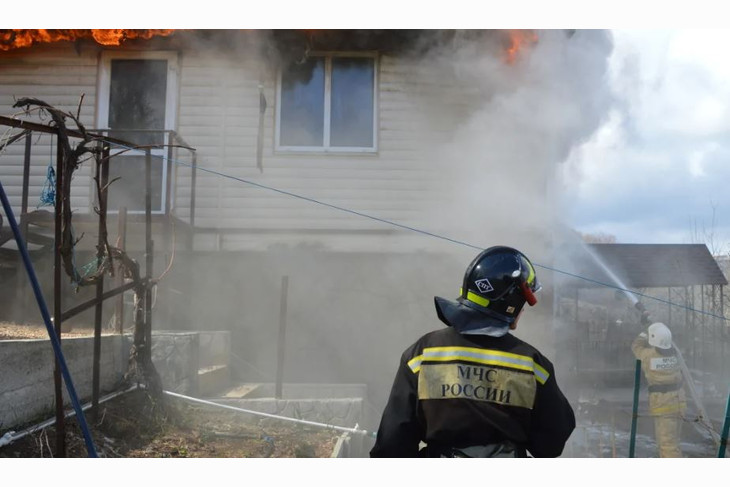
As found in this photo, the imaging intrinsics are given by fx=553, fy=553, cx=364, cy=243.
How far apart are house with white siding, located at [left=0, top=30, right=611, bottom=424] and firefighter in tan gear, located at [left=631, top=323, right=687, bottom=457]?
1694 mm

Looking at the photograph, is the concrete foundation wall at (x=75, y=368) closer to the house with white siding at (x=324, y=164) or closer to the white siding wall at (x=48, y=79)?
the house with white siding at (x=324, y=164)

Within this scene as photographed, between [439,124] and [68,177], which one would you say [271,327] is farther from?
[68,177]

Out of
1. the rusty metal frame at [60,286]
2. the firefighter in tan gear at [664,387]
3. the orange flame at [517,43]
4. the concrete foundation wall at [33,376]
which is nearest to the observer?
the rusty metal frame at [60,286]

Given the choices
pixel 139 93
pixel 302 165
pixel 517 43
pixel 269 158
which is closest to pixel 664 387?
pixel 517 43

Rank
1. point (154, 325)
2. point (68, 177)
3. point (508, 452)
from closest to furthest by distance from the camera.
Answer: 1. point (508, 452)
2. point (68, 177)
3. point (154, 325)

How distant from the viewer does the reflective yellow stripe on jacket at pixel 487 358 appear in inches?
87.7

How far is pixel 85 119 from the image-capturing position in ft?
28.5

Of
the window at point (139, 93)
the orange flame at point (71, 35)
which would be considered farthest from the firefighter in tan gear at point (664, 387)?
the orange flame at point (71, 35)

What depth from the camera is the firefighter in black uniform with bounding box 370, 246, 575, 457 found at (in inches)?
87.2

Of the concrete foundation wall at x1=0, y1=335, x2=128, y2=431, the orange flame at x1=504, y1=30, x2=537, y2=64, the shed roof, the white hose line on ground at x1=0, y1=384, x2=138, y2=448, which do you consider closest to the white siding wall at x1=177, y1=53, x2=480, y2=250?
the orange flame at x1=504, y1=30, x2=537, y2=64

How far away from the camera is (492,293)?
7.79 ft

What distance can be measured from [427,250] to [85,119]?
18.8ft

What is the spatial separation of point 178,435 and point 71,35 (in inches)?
255

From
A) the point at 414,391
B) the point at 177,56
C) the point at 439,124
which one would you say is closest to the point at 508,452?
the point at 414,391
